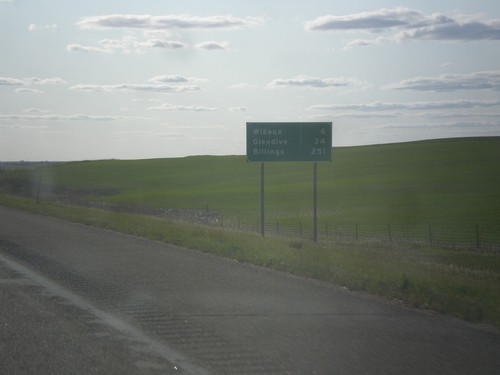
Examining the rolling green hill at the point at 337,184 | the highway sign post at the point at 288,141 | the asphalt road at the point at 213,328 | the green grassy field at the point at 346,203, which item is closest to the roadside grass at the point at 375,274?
the green grassy field at the point at 346,203

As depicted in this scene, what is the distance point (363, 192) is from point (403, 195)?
Result: 366 centimetres

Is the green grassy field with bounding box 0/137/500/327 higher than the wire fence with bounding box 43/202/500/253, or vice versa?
the green grassy field with bounding box 0/137/500/327

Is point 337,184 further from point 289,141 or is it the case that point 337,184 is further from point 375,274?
point 375,274

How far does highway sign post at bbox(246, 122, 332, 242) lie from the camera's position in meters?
27.3

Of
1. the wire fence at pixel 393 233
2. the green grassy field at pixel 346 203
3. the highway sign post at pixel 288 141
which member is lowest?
the wire fence at pixel 393 233

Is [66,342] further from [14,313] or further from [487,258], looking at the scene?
[487,258]

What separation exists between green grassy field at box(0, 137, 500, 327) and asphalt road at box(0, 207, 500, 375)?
4.08ft

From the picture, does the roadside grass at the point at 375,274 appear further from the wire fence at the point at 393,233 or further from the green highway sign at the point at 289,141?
the wire fence at the point at 393,233

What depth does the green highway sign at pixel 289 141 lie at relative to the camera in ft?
89.6

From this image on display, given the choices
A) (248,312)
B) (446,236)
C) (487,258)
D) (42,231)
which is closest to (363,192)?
(446,236)

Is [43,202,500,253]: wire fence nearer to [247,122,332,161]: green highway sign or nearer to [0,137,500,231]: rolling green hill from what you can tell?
[0,137,500,231]: rolling green hill

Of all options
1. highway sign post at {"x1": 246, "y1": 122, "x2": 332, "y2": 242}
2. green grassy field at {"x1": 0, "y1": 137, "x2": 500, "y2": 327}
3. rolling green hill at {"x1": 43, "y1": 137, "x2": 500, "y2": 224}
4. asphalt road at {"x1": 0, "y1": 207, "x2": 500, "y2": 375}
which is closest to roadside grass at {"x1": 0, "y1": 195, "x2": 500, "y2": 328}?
green grassy field at {"x1": 0, "y1": 137, "x2": 500, "y2": 327}

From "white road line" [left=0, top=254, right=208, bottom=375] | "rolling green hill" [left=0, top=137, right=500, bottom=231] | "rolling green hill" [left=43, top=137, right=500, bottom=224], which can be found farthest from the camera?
"rolling green hill" [left=43, top=137, right=500, bottom=224]

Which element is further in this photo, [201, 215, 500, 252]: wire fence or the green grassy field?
[201, 215, 500, 252]: wire fence
